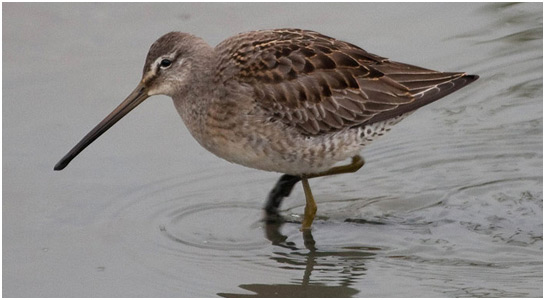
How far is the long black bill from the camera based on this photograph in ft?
18.2

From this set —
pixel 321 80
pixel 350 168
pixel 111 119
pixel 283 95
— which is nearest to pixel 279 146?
pixel 283 95

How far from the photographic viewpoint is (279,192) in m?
5.80

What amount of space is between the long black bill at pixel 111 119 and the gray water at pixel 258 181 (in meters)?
0.21

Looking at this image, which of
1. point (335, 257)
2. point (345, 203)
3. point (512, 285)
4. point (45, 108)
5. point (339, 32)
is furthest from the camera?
point (339, 32)

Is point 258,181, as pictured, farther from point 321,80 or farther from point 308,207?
point 321,80

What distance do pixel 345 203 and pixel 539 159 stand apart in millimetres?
1014

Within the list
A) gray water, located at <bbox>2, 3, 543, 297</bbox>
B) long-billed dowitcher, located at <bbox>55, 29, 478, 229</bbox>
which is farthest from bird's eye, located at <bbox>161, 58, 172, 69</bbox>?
gray water, located at <bbox>2, 3, 543, 297</bbox>

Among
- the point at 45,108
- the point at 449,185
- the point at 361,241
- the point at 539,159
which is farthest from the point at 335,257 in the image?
the point at 45,108

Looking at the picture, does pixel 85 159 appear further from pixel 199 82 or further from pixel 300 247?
pixel 300 247

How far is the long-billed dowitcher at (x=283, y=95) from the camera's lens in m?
5.39

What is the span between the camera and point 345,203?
5.86 m

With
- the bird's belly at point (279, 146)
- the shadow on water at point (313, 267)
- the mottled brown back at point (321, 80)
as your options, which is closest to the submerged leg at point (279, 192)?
the shadow on water at point (313, 267)

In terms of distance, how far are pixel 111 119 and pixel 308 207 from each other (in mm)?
991

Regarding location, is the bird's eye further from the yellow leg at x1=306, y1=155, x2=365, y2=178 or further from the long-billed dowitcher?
the yellow leg at x1=306, y1=155, x2=365, y2=178
